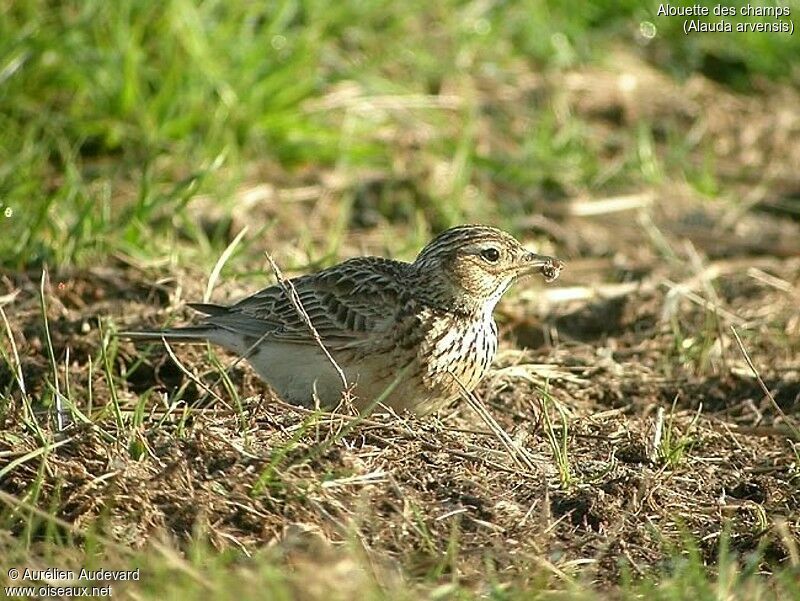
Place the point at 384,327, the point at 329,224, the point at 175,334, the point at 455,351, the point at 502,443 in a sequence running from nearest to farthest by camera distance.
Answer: the point at 502,443, the point at 455,351, the point at 384,327, the point at 175,334, the point at 329,224

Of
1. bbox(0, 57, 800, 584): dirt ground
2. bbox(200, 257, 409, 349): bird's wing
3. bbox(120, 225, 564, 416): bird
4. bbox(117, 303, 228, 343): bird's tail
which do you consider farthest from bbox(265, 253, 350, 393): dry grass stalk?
bbox(117, 303, 228, 343): bird's tail

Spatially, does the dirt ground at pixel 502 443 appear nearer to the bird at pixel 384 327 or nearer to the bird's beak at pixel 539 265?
the bird at pixel 384 327

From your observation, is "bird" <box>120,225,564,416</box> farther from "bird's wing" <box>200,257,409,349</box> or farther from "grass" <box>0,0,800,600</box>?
"grass" <box>0,0,800,600</box>

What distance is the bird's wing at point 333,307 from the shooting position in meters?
6.69

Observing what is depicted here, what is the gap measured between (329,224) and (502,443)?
370 centimetres

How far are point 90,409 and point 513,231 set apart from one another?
12.6ft

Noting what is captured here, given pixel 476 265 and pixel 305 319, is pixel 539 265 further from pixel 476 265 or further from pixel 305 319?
pixel 305 319

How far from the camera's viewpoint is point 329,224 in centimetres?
943

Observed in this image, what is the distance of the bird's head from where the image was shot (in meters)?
6.80

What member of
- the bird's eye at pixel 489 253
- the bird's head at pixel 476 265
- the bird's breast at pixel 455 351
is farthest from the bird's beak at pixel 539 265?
the bird's breast at pixel 455 351

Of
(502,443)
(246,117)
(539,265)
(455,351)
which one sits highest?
(246,117)

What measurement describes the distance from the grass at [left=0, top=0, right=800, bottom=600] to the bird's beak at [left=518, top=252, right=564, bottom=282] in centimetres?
60

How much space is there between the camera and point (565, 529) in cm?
552

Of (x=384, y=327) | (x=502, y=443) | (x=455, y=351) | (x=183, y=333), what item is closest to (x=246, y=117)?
(x=183, y=333)
